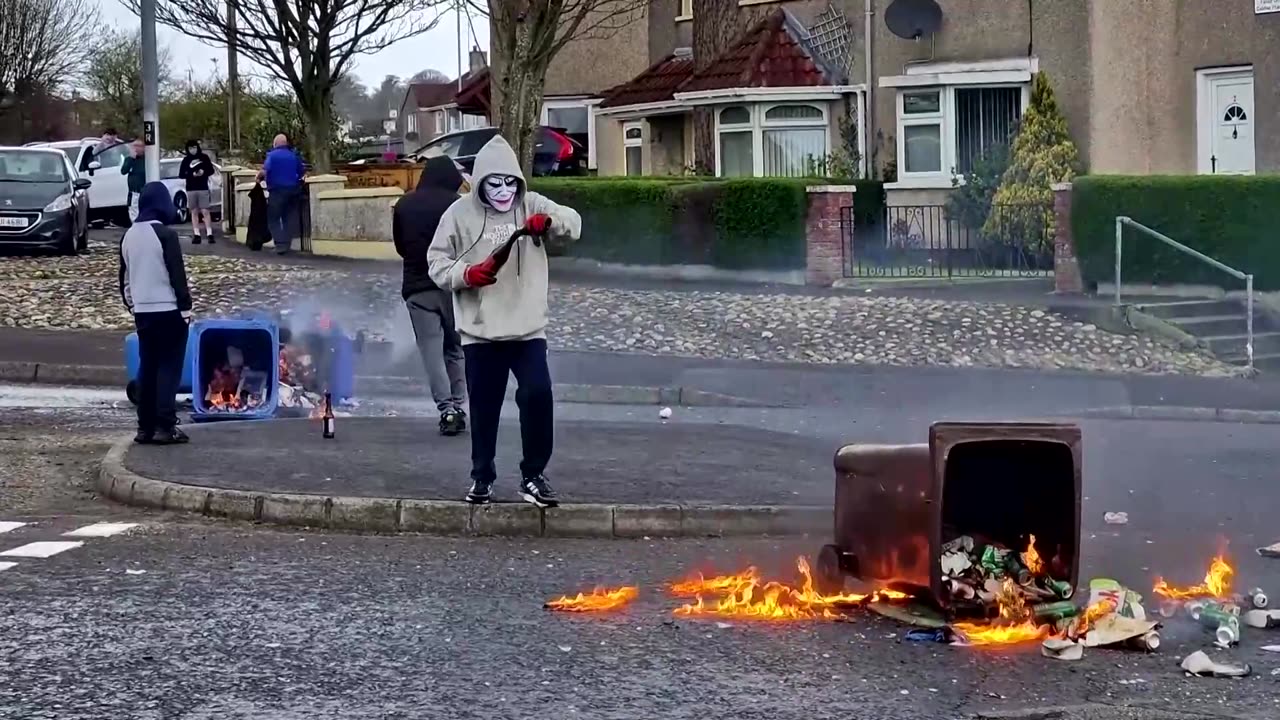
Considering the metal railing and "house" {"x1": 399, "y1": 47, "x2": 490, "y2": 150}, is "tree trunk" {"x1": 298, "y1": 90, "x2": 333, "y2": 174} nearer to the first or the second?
"house" {"x1": 399, "y1": 47, "x2": 490, "y2": 150}

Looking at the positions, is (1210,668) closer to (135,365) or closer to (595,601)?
(595,601)

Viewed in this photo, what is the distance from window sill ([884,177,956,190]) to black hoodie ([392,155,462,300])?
52.2 feet

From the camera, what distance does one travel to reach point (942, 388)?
53.2ft

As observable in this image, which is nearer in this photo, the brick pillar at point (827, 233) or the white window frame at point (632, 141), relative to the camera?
the brick pillar at point (827, 233)

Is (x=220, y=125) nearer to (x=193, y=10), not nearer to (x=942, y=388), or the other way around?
(x=193, y=10)

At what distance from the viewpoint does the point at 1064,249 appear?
20.8 m

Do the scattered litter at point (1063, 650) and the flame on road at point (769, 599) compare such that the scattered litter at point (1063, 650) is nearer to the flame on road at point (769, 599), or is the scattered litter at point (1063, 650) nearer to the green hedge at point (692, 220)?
the flame on road at point (769, 599)

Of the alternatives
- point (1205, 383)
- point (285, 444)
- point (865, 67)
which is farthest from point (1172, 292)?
point (285, 444)

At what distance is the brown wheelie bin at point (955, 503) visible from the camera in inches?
267

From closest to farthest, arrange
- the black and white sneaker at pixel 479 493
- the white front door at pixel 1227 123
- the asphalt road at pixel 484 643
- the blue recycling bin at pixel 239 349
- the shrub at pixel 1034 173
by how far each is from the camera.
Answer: the asphalt road at pixel 484 643, the black and white sneaker at pixel 479 493, the blue recycling bin at pixel 239 349, the shrub at pixel 1034 173, the white front door at pixel 1227 123

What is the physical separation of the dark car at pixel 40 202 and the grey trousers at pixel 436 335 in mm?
16139

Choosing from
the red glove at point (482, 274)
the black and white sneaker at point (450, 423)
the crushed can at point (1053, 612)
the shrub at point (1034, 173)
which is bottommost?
the crushed can at point (1053, 612)

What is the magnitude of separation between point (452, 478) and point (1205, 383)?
9.56 meters

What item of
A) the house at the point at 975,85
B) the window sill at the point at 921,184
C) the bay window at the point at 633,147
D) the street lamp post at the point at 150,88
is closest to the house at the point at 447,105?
the bay window at the point at 633,147
